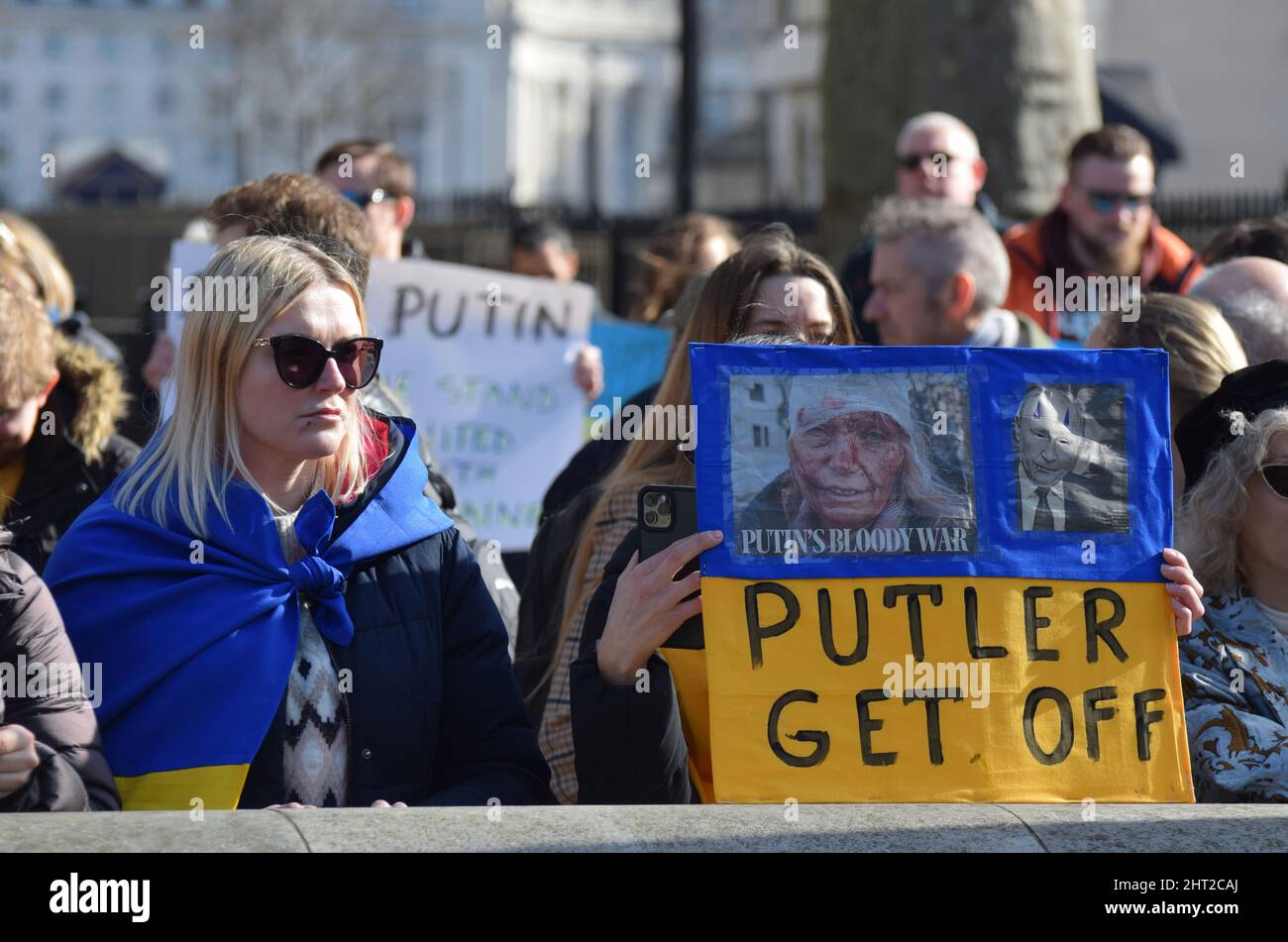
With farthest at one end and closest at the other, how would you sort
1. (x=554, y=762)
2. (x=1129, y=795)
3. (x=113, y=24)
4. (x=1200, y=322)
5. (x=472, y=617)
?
(x=113, y=24)
(x=1200, y=322)
(x=554, y=762)
(x=472, y=617)
(x=1129, y=795)

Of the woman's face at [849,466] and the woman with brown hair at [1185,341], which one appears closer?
the woman's face at [849,466]

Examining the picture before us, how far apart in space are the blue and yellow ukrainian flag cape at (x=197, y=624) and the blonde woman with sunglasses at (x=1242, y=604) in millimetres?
1550

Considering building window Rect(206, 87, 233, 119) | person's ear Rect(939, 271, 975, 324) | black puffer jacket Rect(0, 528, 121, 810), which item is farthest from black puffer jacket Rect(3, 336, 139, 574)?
building window Rect(206, 87, 233, 119)

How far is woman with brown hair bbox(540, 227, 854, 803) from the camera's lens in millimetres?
3340

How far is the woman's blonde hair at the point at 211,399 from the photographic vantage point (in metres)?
3.48

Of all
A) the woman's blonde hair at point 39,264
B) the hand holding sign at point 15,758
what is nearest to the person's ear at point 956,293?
the woman's blonde hair at point 39,264

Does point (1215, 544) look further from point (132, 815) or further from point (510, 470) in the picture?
point (510, 470)

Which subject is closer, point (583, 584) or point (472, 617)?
point (472, 617)

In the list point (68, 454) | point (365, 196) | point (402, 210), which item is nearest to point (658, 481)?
point (68, 454)

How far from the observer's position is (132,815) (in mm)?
3027

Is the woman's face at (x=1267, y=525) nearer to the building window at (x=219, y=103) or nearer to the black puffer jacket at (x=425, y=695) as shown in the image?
the black puffer jacket at (x=425, y=695)

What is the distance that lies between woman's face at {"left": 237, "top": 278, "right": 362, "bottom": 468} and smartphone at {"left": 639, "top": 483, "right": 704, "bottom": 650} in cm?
61
